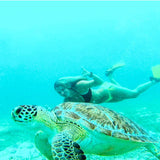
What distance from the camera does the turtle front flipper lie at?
2.37m

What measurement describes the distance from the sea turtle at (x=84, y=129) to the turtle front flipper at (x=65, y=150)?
22mm

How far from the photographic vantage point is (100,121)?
3246 millimetres

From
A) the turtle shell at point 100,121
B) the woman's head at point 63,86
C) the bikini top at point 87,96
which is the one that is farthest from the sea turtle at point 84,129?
the bikini top at point 87,96

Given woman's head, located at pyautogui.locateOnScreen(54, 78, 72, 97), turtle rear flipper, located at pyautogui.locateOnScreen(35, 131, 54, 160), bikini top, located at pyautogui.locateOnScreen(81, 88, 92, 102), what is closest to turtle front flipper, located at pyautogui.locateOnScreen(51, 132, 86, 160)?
turtle rear flipper, located at pyautogui.locateOnScreen(35, 131, 54, 160)

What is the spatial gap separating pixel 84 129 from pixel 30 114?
1.00 metres

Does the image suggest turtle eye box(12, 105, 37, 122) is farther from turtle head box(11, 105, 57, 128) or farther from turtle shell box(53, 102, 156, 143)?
turtle shell box(53, 102, 156, 143)

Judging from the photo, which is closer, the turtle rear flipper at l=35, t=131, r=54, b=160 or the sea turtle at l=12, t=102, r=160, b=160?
the sea turtle at l=12, t=102, r=160, b=160

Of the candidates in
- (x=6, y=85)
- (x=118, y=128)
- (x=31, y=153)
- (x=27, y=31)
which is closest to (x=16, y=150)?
(x=31, y=153)

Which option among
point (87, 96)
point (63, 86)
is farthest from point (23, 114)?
point (87, 96)

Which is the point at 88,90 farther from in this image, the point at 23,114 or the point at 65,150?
the point at 65,150

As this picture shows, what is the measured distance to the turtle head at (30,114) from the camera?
2717mm

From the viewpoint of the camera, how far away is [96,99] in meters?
6.69

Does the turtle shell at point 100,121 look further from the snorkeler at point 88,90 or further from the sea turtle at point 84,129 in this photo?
the snorkeler at point 88,90

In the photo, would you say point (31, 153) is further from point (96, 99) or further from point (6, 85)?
point (6, 85)
